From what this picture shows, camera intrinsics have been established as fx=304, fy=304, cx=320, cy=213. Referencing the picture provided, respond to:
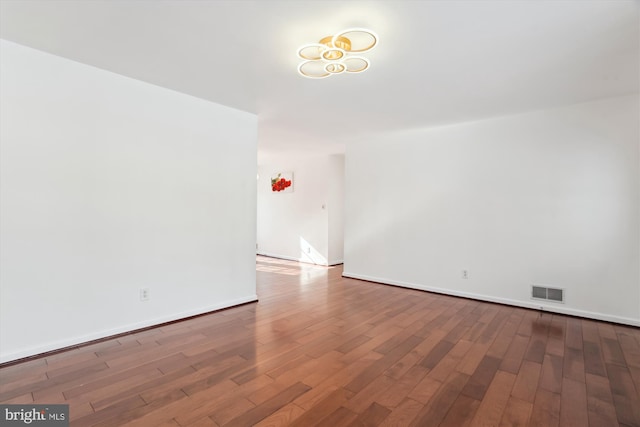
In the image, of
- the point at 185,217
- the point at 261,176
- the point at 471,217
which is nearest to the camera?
the point at 185,217

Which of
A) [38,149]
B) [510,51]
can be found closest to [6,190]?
[38,149]

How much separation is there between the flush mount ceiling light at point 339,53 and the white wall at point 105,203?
5.22 ft

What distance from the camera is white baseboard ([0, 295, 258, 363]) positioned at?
2342mm

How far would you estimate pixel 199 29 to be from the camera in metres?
2.11

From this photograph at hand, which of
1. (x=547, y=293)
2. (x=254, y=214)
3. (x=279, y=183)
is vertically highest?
(x=279, y=183)

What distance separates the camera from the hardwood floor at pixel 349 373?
69.1 inches

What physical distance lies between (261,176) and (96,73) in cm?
545

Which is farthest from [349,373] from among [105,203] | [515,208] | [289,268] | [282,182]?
[282,182]

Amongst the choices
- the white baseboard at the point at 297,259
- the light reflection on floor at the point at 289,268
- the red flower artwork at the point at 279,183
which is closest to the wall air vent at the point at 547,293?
the light reflection on floor at the point at 289,268

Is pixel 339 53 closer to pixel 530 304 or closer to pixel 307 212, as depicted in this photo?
pixel 530 304

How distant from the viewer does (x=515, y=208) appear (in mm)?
3879

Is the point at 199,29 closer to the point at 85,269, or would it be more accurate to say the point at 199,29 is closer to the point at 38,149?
the point at 38,149

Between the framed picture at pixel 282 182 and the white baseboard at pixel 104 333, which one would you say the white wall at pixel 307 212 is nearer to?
the framed picture at pixel 282 182

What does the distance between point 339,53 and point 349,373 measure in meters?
2.33
